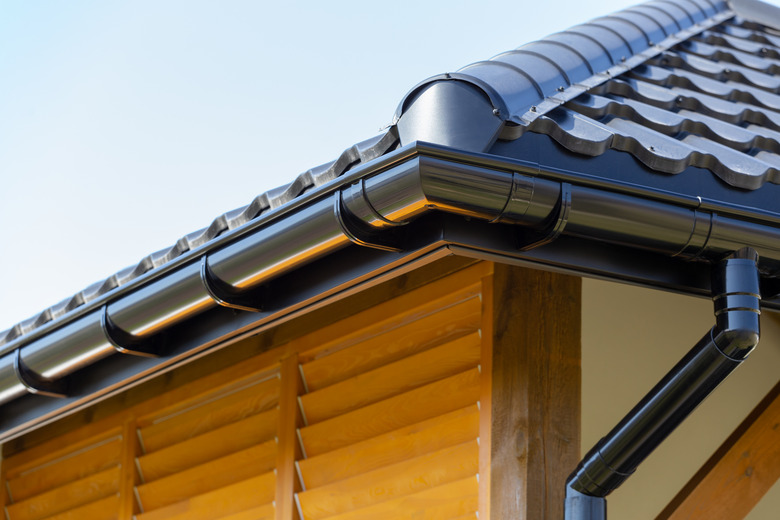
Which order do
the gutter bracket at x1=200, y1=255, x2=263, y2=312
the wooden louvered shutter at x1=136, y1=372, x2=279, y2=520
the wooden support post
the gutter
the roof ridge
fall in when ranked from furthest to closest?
1. the wooden louvered shutter at x1=136, y1=372, x2=279, y2=520
2. the wooden support post
3. the gutter bracket at x1=200, y1=255, x2=263, y2=312
4. the roof ridge
5. the gutter

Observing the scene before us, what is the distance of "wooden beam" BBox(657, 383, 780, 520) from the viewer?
2779mm

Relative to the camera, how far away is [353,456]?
3172mm

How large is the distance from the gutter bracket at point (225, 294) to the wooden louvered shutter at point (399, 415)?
599 mm

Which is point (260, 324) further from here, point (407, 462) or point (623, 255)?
point (623, 255)

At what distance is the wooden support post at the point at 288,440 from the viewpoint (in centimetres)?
333

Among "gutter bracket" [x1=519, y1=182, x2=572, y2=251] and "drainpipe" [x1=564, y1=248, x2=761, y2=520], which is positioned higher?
"gutter bracket" [x1=519, y1=182, x2=572, y2=251]

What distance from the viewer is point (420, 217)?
A: 7.59ft

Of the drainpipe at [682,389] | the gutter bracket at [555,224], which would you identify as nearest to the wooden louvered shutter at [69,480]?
the drainpipe at [682,389]

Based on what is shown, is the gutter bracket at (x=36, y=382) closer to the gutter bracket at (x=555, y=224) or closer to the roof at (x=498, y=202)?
the roof at (x=498, y=202)

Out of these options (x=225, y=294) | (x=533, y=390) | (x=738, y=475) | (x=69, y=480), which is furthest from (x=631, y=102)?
(x=69, y=480)

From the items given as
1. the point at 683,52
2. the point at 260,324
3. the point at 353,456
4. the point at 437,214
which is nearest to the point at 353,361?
the point at 353,456

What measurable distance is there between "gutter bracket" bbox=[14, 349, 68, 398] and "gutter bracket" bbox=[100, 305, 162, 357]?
50cm

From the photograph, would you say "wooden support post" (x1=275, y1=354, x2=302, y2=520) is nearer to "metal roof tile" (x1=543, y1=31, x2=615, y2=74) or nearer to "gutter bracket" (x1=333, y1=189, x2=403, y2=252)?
"gutter bracket" (x1=333, y1=189, x2=403, y2=252)

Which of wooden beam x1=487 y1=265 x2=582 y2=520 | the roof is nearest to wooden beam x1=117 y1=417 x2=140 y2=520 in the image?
the roof
